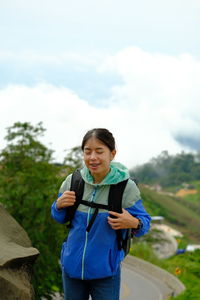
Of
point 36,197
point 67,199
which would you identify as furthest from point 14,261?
point 36,197

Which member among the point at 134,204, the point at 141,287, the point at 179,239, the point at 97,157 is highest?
the point at 97,157

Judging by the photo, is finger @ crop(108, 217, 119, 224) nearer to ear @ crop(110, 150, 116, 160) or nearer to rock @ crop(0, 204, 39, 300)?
ear @ crop(110, 150, 116, 160)

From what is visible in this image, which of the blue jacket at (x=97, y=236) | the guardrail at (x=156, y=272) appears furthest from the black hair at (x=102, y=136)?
the guardrail at (x=156, y=272)

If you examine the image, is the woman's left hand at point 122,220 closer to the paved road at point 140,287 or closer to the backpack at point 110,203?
the backpack at point 110,203

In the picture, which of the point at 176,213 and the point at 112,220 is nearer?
the point at 112,220

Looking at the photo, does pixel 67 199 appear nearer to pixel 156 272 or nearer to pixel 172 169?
pixel 156 272

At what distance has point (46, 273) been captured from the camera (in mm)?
6238

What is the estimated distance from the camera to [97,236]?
2996 millimetres

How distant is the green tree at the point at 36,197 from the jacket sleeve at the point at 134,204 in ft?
10.1

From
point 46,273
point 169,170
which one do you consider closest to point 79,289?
point 46,273

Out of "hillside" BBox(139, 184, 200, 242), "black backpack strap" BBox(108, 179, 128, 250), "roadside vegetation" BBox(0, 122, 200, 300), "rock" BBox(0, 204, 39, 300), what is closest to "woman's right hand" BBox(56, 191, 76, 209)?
"black backpack strap" BBox(108, 179, 128, 250)

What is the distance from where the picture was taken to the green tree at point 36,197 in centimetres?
631

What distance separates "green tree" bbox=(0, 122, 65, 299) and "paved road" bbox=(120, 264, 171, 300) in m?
8.76

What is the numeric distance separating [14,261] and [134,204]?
1149 millimetres
